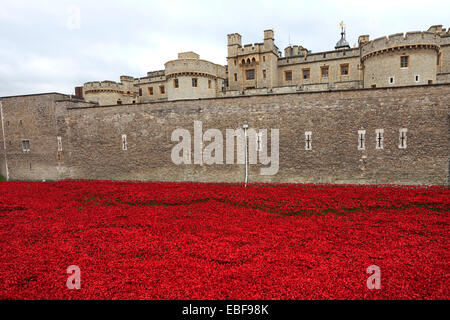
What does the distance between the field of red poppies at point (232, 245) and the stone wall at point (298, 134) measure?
3.02 m

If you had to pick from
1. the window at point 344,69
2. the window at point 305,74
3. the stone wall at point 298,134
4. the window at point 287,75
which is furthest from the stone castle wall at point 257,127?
the window at point 287,75

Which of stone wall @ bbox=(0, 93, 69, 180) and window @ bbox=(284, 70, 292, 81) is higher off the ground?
window @ bbox=(284, 70, 292, 81)

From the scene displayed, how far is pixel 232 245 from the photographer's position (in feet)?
29.9

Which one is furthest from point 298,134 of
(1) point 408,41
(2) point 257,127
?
(1) point 408,41

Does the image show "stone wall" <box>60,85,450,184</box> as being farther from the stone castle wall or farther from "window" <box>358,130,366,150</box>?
"window" <box>358,130,366,150</box>

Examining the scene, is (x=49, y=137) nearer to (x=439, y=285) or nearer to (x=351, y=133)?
(x=351, y=133)

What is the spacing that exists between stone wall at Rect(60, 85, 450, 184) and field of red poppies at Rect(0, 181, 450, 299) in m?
3.02

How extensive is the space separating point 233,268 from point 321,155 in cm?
1501

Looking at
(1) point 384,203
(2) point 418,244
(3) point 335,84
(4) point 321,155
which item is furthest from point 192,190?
(3) point 335,84

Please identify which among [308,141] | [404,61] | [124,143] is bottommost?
[308,141]

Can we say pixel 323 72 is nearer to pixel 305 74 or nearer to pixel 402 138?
pixel 305 74

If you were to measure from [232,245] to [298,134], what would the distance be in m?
13.7

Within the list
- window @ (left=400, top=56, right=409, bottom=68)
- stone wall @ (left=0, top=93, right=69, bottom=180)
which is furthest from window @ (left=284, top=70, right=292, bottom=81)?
stone wall @ (left=0, top=93, right=69, bottom=180)

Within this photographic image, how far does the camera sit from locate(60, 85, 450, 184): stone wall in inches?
701
